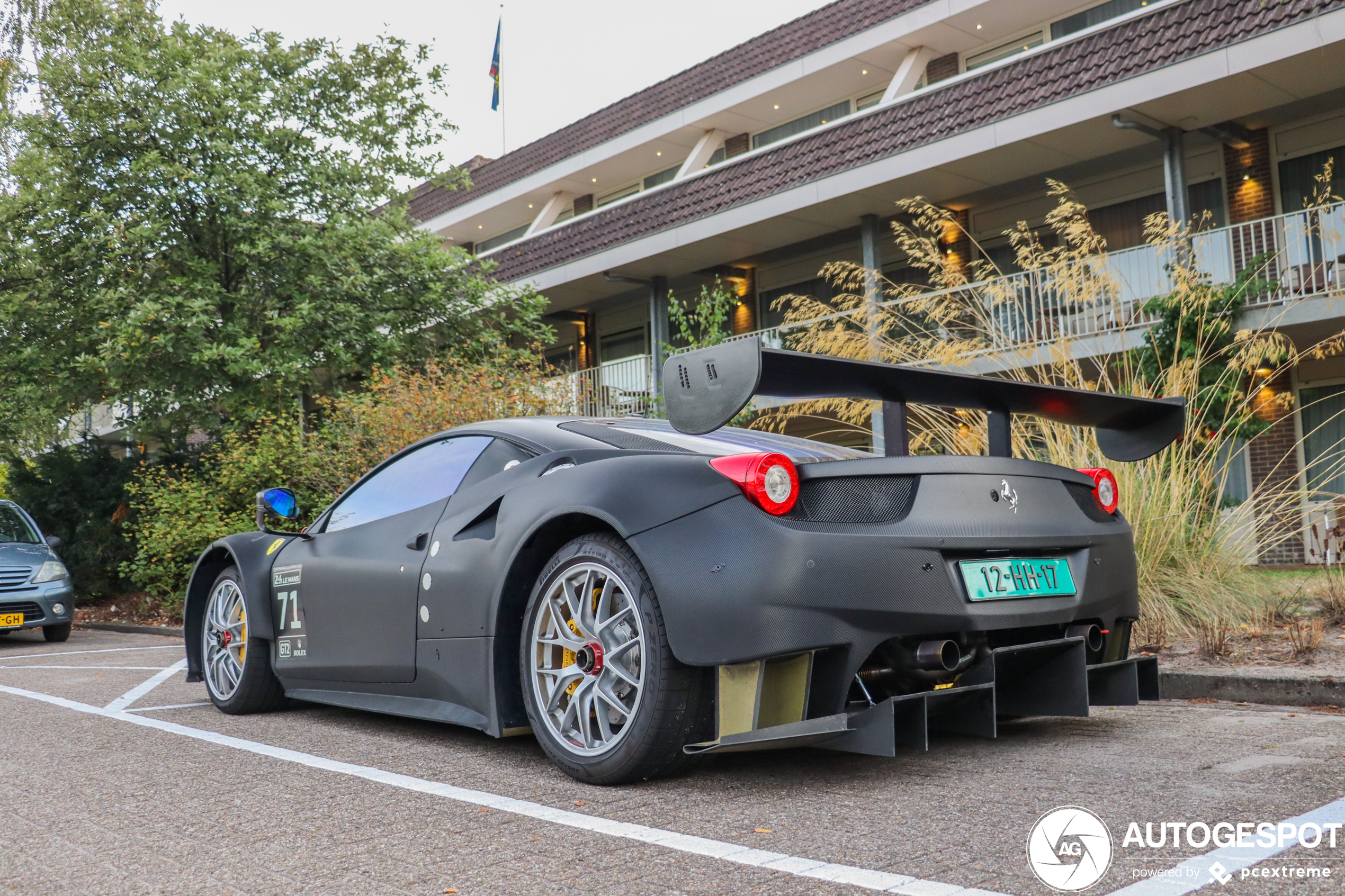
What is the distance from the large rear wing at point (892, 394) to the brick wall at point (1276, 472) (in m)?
2.95

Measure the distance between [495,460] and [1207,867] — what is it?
8.85 ft

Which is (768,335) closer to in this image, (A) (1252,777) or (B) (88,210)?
(B) (88,210)

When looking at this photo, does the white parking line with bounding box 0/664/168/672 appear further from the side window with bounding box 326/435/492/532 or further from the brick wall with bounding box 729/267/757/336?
the brick wall with bounding box 729/267/757/336

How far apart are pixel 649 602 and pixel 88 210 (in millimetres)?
13288

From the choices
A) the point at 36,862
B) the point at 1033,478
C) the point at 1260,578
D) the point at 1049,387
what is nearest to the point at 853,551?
the point at 1033,478

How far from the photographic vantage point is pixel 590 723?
11.1ft

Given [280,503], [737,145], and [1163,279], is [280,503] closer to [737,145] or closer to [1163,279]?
[1163,279]

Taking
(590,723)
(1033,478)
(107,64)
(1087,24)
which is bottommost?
(590,723)

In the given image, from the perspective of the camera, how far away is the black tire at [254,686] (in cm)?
508

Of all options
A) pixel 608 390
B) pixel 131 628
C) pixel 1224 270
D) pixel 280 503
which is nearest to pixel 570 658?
pixel 280 503

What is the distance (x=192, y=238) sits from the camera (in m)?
14.2

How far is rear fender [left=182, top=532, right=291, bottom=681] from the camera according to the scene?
510cm

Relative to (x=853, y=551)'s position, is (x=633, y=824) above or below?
below

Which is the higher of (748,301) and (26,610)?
(748,301)
